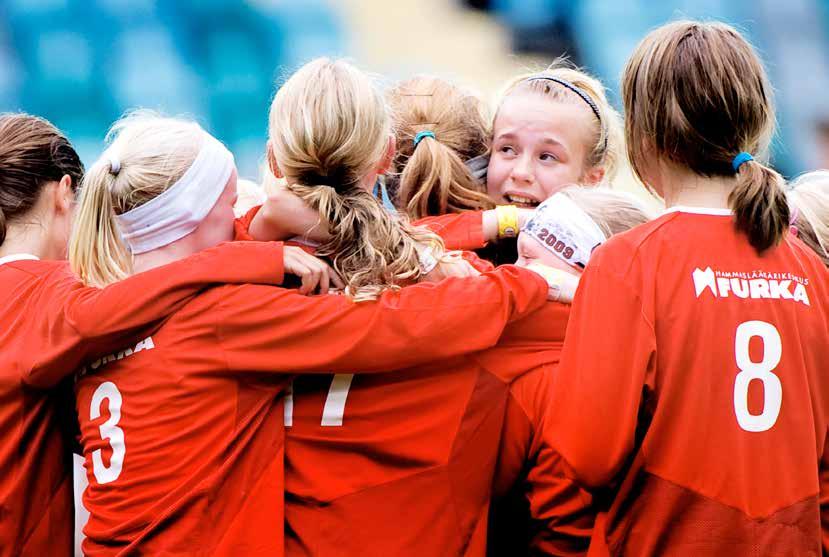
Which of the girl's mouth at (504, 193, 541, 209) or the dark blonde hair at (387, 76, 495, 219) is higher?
the dark blonde hair at (387, 76, 495, 219)

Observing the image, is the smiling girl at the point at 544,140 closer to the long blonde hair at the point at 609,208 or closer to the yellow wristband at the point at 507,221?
the yellow wristband at the point at 507,221

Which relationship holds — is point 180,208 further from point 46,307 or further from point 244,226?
point 46,307

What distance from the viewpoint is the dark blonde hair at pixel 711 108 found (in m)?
1.95

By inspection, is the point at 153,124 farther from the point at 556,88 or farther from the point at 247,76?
the point at 247,76

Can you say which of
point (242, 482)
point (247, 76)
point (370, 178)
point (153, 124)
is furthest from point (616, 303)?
point (247, 76)

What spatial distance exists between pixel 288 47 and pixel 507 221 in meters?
4.94

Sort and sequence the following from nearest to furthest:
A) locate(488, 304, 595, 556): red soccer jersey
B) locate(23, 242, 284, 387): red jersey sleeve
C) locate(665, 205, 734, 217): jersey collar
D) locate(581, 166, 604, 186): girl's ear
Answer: locate(665, 205, 734, 217): jersey collar → locate(23, 242, 284, 387): red jersey sleeve → locate(488, 304, 595, 556): red soccer jersey → locate(581, 166, 604, 186): girl's ear

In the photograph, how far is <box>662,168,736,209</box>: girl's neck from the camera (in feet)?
6.64

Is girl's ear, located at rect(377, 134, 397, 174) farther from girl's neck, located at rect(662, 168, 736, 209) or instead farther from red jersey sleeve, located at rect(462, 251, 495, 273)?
girl's neck, located at rect(662, 168, 736, 209)

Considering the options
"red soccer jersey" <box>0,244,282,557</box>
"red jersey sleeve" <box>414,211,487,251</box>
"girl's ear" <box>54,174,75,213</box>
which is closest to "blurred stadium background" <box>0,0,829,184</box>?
"girl's ear" <box>54,174,75,213</box>

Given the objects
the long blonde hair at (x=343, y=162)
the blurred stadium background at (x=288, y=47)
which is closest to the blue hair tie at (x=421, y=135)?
the long blonde hair at (x=343, y=162)

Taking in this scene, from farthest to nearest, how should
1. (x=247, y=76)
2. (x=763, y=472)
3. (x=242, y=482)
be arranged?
1. (x=247, y=76)
2. (x=242, y=482)
3. (x=763, y=472)

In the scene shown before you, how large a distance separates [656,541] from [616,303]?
0.46 metres

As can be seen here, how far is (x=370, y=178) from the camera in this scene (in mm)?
2371
